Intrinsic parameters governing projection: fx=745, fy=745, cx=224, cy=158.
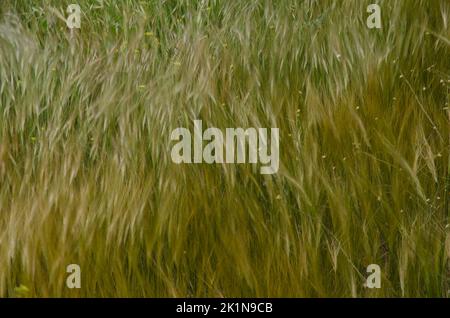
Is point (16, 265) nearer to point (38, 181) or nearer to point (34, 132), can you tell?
point (38, 181)

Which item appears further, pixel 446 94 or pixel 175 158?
pixel 446 94

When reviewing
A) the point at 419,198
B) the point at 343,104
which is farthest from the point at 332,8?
the point at 419,198

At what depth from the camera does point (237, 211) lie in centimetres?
259

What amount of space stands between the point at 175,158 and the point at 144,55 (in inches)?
28.5

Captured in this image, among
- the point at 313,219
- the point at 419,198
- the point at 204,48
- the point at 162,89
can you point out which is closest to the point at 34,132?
the point at 162,89

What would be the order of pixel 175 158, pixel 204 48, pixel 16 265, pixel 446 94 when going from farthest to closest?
1. pixel 204 48
2. pixel 446 94
3. pixel 175 158
4. pixel 16 265

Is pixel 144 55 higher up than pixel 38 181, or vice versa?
pixel 144 55

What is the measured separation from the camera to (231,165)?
2691 mm

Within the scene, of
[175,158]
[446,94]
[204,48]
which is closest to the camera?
[175,158]

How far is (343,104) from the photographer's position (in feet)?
9.50

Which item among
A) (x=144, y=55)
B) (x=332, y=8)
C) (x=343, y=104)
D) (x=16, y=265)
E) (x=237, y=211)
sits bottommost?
(x=16, y=265)

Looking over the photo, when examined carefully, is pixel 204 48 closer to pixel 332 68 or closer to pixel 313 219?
pixel 332 68

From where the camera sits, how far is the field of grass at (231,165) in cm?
249

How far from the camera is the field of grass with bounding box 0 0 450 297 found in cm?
249
